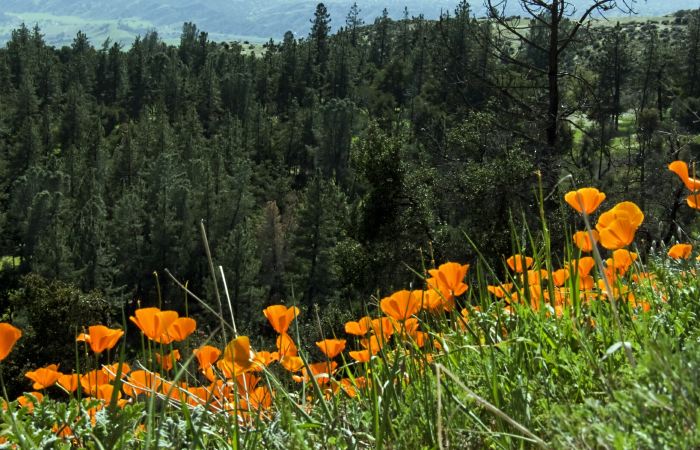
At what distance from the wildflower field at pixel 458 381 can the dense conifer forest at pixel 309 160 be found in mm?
238

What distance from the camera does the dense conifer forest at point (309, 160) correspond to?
12.3 m

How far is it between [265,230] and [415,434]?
4897cm

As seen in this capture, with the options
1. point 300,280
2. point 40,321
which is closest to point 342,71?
point 300,280

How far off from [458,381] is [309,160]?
67.0 m

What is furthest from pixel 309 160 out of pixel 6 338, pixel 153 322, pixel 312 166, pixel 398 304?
pixel 6 338

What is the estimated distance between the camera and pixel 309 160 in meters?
67.6

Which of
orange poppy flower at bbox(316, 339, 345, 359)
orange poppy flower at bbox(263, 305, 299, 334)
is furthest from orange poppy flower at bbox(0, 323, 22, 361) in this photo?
orange poppy flower at bbox(316, 339, 345, 359)

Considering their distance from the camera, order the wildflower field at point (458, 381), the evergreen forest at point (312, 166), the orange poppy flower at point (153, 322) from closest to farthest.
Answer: the wildflower field at point (458, 381)
the orange poppy flower at point (153, 322)
the evergreen forest at point (312, 166)

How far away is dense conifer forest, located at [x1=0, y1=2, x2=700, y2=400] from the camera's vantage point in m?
12.3

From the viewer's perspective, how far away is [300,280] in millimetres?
43031

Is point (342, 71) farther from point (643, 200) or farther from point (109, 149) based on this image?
Result: point (643, 200)

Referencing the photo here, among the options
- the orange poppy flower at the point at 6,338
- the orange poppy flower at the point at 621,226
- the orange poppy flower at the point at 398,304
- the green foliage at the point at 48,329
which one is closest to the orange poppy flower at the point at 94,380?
the orange poppy flower at the point at 6,338

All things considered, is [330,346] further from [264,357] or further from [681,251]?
[681,251]

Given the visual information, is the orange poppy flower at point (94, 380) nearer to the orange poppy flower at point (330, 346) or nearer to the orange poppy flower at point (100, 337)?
the orange poppy flower at point (100, 337)
